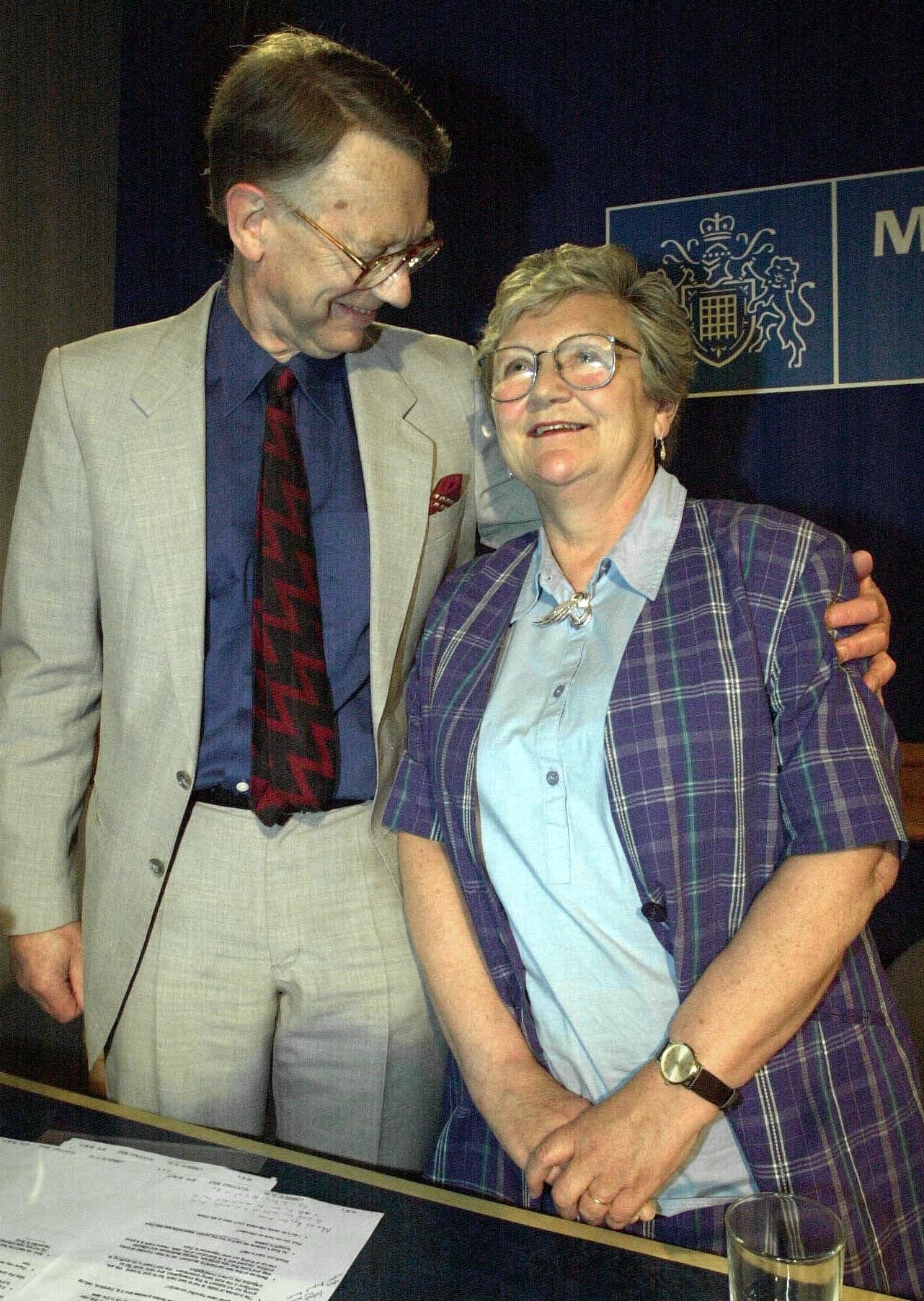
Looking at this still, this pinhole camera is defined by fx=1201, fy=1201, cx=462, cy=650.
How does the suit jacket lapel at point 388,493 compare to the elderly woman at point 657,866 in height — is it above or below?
above

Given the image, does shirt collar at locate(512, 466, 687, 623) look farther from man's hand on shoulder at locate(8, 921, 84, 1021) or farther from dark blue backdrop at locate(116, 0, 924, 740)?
dark blue backdrop at locate(116, 0, 924, 740)

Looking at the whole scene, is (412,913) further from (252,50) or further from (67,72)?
(67,72)

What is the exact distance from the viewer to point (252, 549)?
5.88ft

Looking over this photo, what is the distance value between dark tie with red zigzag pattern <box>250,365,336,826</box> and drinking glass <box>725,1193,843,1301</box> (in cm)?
90

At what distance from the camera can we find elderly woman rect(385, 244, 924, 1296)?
1.40m

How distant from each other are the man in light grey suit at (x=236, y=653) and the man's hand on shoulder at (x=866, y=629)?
64cm

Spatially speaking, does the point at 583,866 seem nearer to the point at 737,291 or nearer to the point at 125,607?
the point at 125,607

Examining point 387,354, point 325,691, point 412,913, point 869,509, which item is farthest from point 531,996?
point 869,509

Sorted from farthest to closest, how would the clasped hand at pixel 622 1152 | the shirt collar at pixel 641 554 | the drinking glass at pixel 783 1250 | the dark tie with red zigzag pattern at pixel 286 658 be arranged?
the dark tie with red zigzag pattern at pixel 286 658, the shirt collar at pixel 641 554, the clasped hand at pixel 622 1152, the drinking glass at pixel 783 1250

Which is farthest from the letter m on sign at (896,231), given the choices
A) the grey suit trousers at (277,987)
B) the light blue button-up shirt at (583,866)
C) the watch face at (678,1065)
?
the watch face at (678,1065)

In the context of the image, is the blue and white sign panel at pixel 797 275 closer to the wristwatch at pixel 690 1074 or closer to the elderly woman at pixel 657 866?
the elderly woman at pixel 657 866

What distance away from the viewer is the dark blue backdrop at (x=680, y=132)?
2.78 m

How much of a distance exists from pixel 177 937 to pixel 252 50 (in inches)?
51.7

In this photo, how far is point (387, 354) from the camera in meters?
1.96
